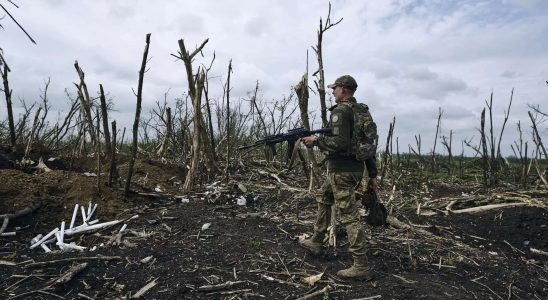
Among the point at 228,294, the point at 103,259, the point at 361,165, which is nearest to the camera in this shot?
the point at 228,294

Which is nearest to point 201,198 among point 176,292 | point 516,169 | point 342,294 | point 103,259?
point 103,259

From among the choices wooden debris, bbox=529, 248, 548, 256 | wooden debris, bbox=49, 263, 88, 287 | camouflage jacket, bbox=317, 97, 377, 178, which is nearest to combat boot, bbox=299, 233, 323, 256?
camouflage jacket, bbox=317, 97, 377, 178

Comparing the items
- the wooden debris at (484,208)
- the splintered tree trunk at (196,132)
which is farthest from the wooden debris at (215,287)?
the wooden debris at (484,208)

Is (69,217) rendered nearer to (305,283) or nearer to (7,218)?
(7,218)

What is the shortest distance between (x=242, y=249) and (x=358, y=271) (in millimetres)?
1474

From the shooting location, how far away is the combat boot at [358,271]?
4617 mm

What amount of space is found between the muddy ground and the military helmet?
6.62ft

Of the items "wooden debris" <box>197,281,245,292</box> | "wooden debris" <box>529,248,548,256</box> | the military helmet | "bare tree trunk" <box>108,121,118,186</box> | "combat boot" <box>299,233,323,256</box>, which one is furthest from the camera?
"bare tree trunk" <box>108,121,118,186</box>

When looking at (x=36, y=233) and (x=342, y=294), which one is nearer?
(x=342, y=294)

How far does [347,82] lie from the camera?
4.68 m

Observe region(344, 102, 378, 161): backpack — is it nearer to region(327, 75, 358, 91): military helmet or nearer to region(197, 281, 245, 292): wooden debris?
region(327, 75, 358, 91): military helmet

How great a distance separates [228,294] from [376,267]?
183 centimetres

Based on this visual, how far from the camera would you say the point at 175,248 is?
5.44 m

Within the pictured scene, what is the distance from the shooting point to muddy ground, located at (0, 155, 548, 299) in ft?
14.9
